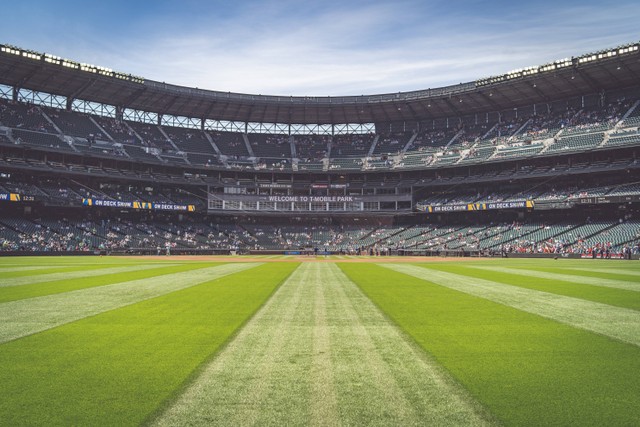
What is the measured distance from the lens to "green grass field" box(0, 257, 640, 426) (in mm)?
4660

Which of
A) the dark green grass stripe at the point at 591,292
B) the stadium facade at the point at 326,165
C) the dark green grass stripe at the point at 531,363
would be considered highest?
the stadium facade at the point at 326,165

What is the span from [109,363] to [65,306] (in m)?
6.65

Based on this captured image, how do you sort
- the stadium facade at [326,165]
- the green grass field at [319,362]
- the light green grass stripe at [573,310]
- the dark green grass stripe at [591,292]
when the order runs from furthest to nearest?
1. the stadium facade at [326,165]
2. the dark green grass stripe at [591,292]
3. the light green grass stripe at [573,310]
4. the green grass field at [319,362]

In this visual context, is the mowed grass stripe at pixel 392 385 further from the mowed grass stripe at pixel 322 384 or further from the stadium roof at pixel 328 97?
the stadium roof at pixel 328 97

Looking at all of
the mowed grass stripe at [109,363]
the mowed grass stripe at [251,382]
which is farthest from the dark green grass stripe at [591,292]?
the mowed grass stripe at [109,363]

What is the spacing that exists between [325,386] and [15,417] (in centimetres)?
342

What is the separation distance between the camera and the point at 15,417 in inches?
177

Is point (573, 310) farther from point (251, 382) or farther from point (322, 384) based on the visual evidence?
point (251, 382)

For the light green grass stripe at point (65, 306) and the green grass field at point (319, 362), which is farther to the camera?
the light green grass stripe at point (65, 306)

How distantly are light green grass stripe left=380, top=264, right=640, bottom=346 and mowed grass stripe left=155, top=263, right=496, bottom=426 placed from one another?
429 cm

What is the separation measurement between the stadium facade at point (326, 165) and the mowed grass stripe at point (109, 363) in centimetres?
5163

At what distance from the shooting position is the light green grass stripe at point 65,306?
9.16 metres

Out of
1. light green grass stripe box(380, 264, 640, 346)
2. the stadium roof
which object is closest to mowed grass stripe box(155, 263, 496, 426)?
light green grass stripe box(380, 264, 640, 346)

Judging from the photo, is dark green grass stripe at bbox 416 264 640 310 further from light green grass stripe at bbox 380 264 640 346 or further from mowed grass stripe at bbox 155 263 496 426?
mowed grass stripe at bbox 155 263 496 426
